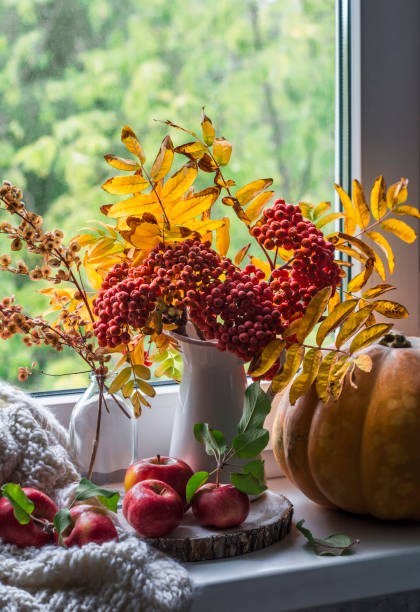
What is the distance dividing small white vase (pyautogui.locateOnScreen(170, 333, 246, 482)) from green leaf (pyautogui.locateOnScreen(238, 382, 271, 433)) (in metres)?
0.07

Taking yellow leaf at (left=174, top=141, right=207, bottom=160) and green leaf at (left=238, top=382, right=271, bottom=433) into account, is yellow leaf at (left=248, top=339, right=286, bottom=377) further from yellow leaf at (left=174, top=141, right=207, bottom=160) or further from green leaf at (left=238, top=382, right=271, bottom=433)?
yellow leaf at (left=174, top=141, right=207, bottom=160)

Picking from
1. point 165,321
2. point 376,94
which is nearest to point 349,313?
point 165,321

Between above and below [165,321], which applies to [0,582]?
below

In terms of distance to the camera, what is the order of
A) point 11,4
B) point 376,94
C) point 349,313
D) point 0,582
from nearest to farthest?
1. point 0,582
2. point 349,313
3. point 11,4
4. point 376,94

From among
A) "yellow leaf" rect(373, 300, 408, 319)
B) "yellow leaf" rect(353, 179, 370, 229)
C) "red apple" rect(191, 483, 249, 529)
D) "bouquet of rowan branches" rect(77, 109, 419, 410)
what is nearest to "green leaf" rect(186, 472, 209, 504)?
"red apple" rect(191, 483, 249, 529)

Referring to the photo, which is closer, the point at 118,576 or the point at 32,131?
the point at 118,576

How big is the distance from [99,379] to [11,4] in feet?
1.81

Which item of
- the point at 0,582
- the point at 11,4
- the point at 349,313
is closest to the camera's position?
the point at 0,582

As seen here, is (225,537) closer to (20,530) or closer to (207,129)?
(20,530)

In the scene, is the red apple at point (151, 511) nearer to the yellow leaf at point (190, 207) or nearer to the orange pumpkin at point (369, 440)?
the orange pumpkin at point (369, 440)

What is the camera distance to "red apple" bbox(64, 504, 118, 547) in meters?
0.67

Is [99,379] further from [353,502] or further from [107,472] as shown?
[353,502]

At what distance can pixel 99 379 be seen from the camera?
82 centimetres

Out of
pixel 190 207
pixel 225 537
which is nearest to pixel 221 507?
pixel 225 537
